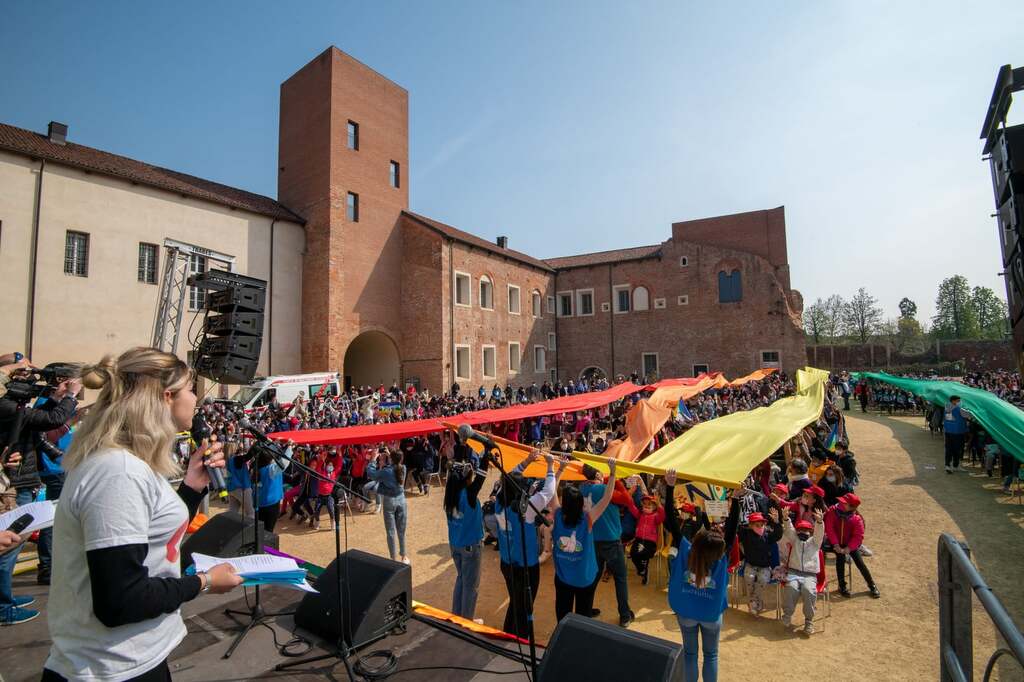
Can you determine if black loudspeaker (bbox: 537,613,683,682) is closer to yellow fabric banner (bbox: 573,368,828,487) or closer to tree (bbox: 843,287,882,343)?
yellow fabric banner (bbox: 573,368,828,487)

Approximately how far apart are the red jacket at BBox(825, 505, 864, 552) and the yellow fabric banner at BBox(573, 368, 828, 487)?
3.42 feet

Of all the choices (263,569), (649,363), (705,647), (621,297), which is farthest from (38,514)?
(621,297)

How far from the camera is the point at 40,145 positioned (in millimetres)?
16688

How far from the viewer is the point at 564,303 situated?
35.8 meters

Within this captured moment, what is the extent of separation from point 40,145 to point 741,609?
23305 mm

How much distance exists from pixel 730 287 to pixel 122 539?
109 ft

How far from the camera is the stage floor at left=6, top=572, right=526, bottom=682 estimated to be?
3379mm

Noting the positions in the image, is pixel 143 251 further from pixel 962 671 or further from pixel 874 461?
pixel 874 461

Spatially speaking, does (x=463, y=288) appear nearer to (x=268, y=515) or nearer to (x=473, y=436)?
(x=268, y=515)

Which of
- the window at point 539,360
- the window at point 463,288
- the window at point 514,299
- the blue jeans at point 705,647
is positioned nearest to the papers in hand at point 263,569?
the blue jeans at point 705,647

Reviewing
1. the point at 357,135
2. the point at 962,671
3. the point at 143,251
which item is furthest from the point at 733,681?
the point at 357,135

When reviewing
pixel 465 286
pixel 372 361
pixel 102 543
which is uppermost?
pixel 465 286

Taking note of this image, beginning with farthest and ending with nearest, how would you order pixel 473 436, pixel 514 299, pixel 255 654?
pixel 514 299
pixel 255 654
pixel 473 436

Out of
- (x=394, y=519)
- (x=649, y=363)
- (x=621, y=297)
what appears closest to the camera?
(x=394, y=519)
